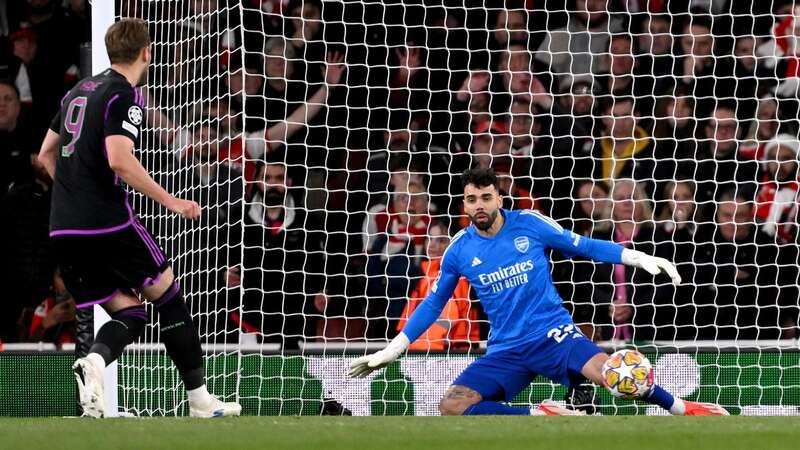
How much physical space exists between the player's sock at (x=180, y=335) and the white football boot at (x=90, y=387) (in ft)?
1.49

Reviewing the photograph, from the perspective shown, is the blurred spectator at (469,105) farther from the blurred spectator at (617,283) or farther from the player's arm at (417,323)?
the player's arm at (417,323)

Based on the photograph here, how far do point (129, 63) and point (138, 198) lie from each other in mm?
3020

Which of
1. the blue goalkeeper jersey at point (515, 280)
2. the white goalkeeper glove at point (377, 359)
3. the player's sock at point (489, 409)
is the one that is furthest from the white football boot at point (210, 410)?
the player's sock at point (489, 409)

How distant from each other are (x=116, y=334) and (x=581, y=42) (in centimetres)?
556

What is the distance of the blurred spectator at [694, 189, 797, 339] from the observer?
10234mm

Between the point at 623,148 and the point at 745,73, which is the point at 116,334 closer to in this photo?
the point at 623,148

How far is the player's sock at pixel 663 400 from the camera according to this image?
7703mm

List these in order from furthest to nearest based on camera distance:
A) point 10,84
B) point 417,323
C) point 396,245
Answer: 1. point 10,84
2. point 396,245
3. point 417,323

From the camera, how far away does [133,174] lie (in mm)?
6113

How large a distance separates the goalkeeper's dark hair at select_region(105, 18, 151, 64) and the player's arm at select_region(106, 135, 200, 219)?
1.32 feet

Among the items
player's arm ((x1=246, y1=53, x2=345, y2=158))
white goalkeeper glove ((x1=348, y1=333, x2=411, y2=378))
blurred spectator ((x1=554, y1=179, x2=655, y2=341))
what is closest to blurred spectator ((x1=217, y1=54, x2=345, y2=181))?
player's arm ((x1=246, y1=53, x2=345, y2=158))

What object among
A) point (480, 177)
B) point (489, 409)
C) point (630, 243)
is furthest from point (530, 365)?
point (630, 243)

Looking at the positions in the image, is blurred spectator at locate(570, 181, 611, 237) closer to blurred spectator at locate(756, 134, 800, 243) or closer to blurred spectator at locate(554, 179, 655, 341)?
blurred spectator at locate(554, 179, 655, 341)

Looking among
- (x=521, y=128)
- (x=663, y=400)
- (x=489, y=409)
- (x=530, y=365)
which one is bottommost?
(x=489, y=409)
